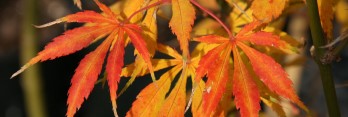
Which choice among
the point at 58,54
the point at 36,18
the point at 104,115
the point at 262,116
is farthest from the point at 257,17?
the point at 104,115

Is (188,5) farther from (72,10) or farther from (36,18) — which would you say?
(72,10)

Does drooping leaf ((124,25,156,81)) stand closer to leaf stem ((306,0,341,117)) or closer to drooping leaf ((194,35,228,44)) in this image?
drooping leaf ((194,35,228,44))

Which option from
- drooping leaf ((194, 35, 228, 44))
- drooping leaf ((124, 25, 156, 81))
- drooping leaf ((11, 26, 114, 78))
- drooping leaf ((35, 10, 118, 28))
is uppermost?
drooping leaf ((35, 10, 118, 28))

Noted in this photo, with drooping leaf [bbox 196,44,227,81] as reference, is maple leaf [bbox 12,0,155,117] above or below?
above

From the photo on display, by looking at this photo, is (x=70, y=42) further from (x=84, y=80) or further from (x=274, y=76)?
(x=274, y=76)

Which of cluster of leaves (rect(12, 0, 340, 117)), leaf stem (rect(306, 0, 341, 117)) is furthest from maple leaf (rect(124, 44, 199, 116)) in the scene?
leaf stem (rect(306, 0, 341, 117))

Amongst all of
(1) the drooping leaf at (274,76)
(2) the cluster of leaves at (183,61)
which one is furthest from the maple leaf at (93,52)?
(1) the drooping leaf at (274,76)

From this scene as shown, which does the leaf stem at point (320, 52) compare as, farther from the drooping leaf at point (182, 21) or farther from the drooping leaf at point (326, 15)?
the drooping leaf at point (182, 21)
